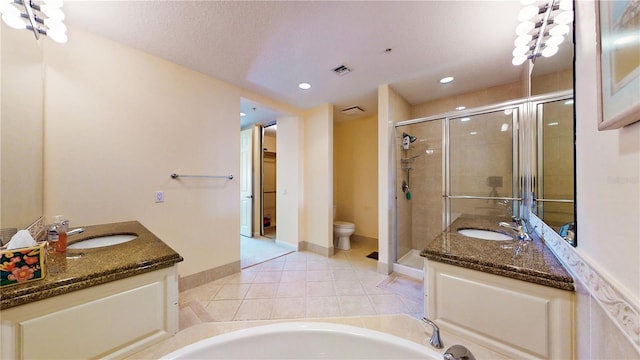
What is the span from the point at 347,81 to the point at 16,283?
2639 millimetres

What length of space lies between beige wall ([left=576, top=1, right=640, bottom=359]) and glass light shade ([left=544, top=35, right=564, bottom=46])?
21 centimetres

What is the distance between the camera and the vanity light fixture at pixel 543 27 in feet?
3.33

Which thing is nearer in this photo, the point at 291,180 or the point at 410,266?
the point at 410,266

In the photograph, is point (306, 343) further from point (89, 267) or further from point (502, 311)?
point (89, 267)

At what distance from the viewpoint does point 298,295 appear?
2031 millimetres

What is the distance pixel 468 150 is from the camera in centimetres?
263

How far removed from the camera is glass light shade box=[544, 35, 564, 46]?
106 centimetres

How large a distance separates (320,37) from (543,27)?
4.53 ft

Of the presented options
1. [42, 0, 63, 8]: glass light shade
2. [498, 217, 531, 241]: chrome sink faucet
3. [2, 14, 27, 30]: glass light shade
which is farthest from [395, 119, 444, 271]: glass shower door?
[2, 14, 27, 30]: glass light shade

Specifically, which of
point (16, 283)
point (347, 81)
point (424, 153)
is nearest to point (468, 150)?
point (424, 153)

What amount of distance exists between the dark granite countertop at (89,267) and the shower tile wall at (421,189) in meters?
2.57

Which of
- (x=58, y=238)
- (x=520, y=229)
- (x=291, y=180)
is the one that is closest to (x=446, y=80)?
(x=520, y=229)

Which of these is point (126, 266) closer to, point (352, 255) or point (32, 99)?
point (32, 99)

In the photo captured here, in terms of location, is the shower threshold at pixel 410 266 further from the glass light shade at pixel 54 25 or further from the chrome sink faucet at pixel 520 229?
the glass light shade at pixel 54 25
